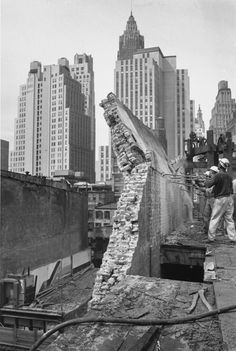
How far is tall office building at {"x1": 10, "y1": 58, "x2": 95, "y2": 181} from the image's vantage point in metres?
93.4

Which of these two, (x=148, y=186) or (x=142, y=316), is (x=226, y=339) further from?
(x=148, y=186)

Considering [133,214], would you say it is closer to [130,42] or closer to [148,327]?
[148,327]

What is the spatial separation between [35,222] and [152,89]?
259 ft

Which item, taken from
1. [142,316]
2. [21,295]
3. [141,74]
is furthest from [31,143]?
[142,316]

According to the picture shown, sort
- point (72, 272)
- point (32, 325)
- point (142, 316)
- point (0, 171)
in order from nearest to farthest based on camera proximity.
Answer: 1. point (142, 316)
2. point (32, 325)
3. point (0, 171)
4. point (72, 272)

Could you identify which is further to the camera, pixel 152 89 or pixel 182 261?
pixel 152 89

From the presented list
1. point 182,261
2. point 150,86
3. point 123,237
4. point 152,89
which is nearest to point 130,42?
point 150,86

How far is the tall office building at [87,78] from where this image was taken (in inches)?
4368

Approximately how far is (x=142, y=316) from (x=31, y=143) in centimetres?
9612

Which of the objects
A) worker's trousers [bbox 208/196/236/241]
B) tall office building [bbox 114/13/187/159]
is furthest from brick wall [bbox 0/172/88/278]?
tall office building [bbox 114/13/187/159]

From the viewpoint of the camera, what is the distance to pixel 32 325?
344 inches

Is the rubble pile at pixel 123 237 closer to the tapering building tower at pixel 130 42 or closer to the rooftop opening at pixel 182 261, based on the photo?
the rooftop opening at pixel 182 261

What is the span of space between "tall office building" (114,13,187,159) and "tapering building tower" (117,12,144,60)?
14.0m

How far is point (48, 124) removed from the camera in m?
95.3
